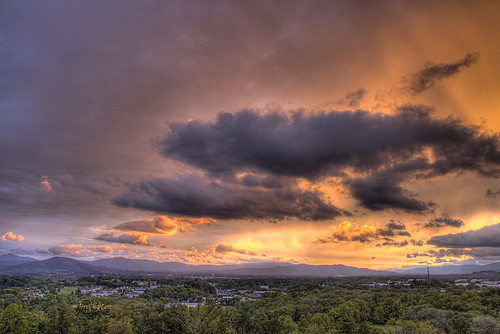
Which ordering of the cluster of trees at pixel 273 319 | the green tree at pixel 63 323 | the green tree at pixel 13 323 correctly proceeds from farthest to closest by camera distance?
the green tree at pixel 63 323 → the green tree at pixel 13 323 → the cluster of trees at pixel 273 319

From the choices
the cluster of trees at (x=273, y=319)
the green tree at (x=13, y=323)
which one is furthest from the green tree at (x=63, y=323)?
the green tree at (x=13, y=323)

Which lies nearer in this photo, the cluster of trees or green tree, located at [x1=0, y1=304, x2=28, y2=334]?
the cluster of trees

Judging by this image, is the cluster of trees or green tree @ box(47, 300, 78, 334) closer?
the cluster of trees

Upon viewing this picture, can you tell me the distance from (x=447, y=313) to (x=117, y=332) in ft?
185

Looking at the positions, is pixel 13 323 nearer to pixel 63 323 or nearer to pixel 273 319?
pixel 63 323

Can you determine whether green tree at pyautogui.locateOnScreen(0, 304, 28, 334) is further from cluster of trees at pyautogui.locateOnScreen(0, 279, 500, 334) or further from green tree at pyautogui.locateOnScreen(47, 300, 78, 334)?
green tree at pyautogui.locateOnScreen(47, 300, 78, 334)

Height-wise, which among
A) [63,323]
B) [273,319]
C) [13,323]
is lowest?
[63,323]

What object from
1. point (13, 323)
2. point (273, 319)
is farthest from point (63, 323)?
point (273, 319)

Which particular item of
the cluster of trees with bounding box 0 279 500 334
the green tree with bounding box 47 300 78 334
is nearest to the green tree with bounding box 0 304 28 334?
the cluster of trees with bounding box 0 279 500 334

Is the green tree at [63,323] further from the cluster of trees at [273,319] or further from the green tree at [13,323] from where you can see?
the green tree at [13,323]

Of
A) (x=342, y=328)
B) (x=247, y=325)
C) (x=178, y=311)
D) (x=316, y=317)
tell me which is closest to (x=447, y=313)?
(x=342, y=328)

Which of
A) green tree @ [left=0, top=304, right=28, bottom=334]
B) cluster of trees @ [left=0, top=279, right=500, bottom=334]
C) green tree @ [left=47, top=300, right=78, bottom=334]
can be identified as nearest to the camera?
cluster of trees @ [left=0, top=279, right=500, bottom=334]

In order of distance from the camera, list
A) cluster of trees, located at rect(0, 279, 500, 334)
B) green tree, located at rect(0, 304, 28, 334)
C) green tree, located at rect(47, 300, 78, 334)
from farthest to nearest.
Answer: green tree, located at rect(47, 300, 78, 334)
green tree, located at rect(0, 304, 28, 334)
cluster of trees, located at rect(0, 279, 500, 334)

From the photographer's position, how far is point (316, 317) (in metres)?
58.4
